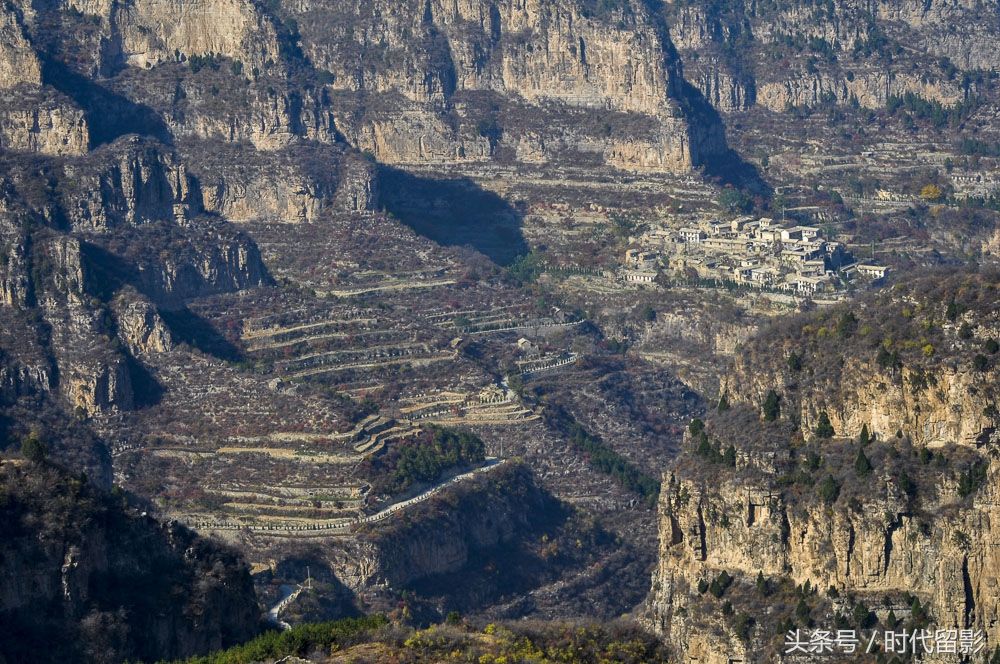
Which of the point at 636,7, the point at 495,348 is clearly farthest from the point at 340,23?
the point at 495,348

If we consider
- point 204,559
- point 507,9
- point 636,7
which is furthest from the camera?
point 636,7

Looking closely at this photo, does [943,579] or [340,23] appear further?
[340,23]

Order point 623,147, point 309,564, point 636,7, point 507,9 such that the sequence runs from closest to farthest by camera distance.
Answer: point 309,564
point 623,147
point 507,9
point 636,7

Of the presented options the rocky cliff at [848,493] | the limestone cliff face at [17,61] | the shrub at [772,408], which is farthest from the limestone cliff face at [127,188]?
the shrub at [772,408]

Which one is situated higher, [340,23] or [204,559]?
[340,23]

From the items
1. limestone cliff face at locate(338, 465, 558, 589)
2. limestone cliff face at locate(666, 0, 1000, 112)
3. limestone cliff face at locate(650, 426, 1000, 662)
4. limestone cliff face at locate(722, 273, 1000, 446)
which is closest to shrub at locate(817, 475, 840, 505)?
limestone cliff face at locate(650, 426, 1000, 662)

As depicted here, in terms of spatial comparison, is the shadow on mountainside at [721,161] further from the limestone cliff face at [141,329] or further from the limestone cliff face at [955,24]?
the limestone cliff face at [141,329]

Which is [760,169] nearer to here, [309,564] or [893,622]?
[309,564]
